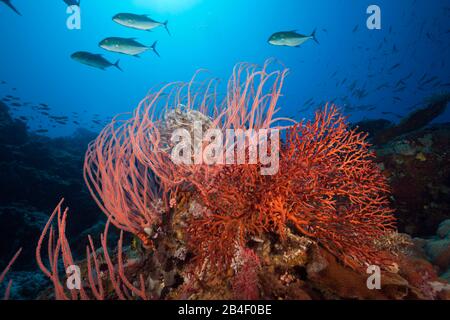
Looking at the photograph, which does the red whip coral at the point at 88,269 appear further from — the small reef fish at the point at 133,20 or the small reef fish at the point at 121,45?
the small reef fish at the point at 133,20

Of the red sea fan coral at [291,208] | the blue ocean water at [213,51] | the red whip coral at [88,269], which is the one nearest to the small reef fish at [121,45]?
the red whip coral at [88,269]

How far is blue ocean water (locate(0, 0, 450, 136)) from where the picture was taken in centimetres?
6638

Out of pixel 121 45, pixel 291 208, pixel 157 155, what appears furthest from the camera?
pixel 121 45

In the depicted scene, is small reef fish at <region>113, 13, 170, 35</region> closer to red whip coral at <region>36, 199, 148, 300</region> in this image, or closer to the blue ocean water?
red whip coral at <region>36, 199, 148, 300</region>

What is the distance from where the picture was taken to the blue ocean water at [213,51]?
66.4m

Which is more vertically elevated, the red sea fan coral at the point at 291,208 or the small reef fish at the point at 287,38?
the small reef fish at the point at 287,38

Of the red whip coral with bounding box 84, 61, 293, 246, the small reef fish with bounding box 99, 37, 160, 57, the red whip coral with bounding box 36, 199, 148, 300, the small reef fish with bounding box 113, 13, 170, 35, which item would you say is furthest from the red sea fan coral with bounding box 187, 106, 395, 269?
the small reef fish with bounding box 113, 13, 170, 35

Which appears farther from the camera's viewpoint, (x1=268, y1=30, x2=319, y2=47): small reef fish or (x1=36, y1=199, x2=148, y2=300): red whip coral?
(x1=268, y1=30, x2=319, y2=47): small reef fish

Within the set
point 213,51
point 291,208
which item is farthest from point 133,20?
point 213,51

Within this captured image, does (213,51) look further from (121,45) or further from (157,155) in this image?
(157,155)

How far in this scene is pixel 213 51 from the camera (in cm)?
9950

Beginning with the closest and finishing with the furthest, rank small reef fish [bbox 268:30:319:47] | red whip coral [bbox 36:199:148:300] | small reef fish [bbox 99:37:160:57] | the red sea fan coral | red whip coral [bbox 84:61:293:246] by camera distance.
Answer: red whip coral [bbox 36:199:148:300] → the red sea fan coral → red whip coral [bbox 84:61:293:246] → small reef fish [bbox 99:37:160:57] → small reef fish [bbox 268:30:319:47]
